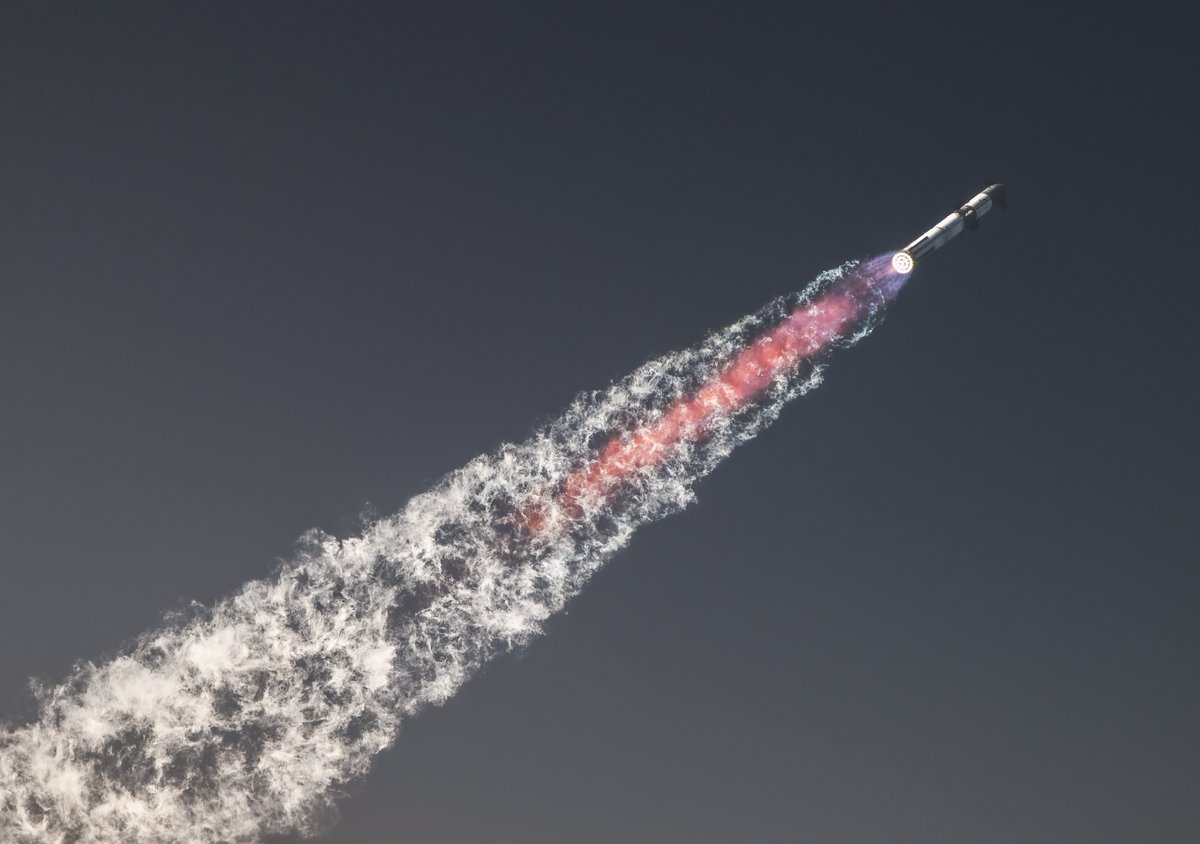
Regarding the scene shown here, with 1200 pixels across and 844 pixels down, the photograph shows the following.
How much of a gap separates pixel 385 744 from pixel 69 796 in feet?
45.4

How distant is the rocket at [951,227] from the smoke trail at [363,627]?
7.39 ft

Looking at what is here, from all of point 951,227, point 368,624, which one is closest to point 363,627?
point 368,624

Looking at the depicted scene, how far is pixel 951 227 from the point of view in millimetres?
49125

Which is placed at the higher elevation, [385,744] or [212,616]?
[212,616]

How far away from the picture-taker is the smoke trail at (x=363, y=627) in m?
45.9

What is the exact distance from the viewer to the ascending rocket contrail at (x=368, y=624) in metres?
45.9

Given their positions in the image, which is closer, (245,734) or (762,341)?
(245,734)

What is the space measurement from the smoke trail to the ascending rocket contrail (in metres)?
0.07

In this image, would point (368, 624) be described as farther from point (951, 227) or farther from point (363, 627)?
point (951, 227)

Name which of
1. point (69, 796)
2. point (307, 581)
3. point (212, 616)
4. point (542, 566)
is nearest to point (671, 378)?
point (542, 566)

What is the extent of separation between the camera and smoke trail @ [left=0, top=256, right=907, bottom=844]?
1806 inches

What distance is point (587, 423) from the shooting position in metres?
49.5

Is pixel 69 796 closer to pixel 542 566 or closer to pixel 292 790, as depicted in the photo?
pixel 292 790

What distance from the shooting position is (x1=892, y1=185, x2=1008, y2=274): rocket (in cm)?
4754
